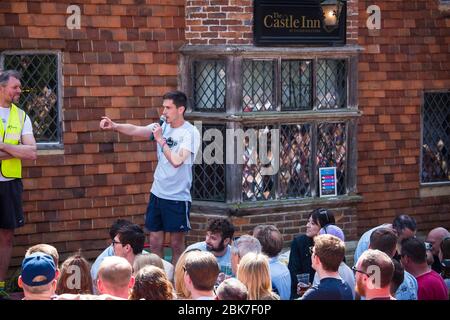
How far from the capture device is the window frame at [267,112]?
11836mm

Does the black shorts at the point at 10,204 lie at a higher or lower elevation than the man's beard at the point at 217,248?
higher

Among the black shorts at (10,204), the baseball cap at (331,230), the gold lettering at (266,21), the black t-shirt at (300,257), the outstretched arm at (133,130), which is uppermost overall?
the gold lettering at (266,21)

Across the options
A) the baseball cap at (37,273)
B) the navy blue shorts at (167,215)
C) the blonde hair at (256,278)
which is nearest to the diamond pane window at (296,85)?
the navy blue shorts at (167,215)

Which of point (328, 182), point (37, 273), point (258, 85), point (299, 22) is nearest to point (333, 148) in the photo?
point (328, 182)

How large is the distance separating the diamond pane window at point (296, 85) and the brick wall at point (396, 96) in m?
1.05

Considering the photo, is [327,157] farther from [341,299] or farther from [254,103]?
[341,299]

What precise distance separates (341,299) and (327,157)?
556 cm

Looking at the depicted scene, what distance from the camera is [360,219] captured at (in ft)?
44.2

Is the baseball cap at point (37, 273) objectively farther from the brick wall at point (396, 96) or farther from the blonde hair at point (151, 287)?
the brick wall at point (396, 96)

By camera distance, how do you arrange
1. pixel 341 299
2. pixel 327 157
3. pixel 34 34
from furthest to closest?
pixel 327 157
pixel 34 34
pixel 341 299

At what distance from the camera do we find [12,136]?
10234 millimetres

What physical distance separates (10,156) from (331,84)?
4.40m

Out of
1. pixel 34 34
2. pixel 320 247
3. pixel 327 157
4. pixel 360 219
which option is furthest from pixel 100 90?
pixel 320 247

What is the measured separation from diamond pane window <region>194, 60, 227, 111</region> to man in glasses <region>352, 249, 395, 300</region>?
195 inches
